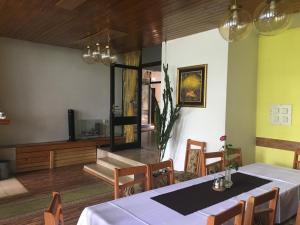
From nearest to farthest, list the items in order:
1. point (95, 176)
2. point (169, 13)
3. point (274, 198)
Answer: point (274, 198) → point (169, 13) → point (95, 176)

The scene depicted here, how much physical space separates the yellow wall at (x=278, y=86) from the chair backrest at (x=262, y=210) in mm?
2373

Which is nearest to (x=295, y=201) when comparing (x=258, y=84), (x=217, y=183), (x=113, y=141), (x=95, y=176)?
(x=217, y=183)

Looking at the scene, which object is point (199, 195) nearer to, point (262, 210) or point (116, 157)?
point (262, 210)

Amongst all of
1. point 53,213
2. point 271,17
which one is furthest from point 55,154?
point 271,17

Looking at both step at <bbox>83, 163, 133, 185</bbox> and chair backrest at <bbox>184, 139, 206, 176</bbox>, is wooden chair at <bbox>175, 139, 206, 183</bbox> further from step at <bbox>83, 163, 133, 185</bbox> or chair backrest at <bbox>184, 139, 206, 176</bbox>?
step at <bbox>83, 163, 133, 185</bbox>

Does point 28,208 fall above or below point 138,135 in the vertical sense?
below

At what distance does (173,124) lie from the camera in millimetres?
4195

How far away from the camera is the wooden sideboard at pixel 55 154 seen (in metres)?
4.68

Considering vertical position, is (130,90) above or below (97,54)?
below

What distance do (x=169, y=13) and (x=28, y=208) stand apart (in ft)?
10.2

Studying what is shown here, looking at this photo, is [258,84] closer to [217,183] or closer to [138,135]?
[217,183]

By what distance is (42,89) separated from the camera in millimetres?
5188

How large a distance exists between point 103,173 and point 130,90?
231 centimetres

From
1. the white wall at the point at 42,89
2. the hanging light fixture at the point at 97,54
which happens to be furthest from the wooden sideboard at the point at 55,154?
the hanging light fixture at the point at 97,54
